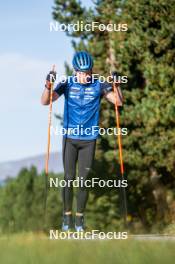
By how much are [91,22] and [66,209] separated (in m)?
26.7

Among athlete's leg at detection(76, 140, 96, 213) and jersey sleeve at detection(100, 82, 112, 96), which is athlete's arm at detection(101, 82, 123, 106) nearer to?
jersey sleeve at detection(100, 82, 112, 96)

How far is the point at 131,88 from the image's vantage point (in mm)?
36156

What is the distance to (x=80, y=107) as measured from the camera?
415 inches

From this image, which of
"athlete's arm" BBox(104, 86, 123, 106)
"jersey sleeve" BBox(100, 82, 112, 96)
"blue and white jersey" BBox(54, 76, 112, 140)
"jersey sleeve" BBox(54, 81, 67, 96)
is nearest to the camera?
"blue and white jersey" BBox(54, 76, 112, 140)

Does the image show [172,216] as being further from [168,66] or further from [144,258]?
[144,258]

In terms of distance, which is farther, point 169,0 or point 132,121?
point 132,121

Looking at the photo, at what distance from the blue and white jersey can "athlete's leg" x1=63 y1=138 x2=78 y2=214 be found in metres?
0.30

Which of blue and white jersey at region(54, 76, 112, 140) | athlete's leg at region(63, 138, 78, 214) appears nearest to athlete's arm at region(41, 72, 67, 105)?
blue and white jersey at region(54, 76, 112, 140)

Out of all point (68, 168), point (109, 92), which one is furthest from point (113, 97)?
point (68, 168)

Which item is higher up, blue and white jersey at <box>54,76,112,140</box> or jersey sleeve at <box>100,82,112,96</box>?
jersey sleeve at <box>100,82,112,96</box>

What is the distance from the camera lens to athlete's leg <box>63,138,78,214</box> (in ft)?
36.0

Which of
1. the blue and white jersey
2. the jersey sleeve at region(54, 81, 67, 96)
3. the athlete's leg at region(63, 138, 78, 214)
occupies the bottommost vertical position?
the athlete's leg at region(63, 138, 78, 214)

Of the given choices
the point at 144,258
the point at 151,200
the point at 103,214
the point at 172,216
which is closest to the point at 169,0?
the point at 172,216

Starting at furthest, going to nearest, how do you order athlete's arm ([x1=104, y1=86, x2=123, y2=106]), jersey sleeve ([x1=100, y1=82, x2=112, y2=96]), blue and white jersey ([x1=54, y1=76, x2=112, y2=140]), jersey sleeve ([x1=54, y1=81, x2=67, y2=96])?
athlete's arm ([x1=104, y1=86, x2=123, y2=106])
jersey sleeve ([x1=100, y1=82, x2=112, y2=96])
jersey sleeve ([x1=54, y1=81, x2=67, y2=96])
blue and white jersey ([x1=54, y1=76, x2=112, y2=140])
